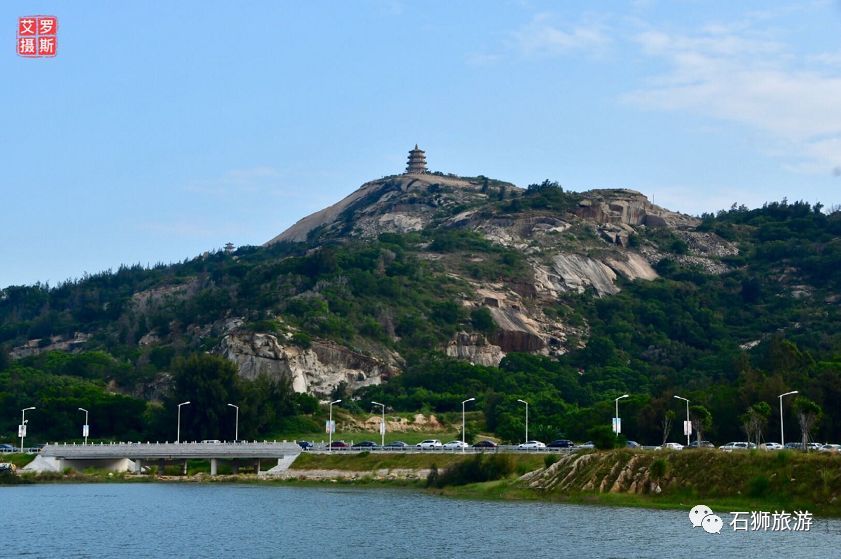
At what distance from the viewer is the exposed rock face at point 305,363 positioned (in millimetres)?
175875

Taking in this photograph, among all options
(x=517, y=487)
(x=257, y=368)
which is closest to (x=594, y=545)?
(x=517, y=487)

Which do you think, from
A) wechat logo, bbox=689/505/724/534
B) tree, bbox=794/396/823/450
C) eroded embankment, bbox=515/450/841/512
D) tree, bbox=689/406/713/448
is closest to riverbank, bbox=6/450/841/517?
eroded embankment, bbox=515/450/841/512

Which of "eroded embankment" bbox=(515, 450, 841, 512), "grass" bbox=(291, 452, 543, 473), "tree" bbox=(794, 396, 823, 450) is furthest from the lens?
"grass" bbox=(291, 452, 543, 473)

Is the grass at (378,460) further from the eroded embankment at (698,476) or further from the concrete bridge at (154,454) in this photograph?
the eroded embankment at (698,476)

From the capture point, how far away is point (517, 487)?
321 feet

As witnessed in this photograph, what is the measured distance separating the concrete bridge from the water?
21395 millimetres

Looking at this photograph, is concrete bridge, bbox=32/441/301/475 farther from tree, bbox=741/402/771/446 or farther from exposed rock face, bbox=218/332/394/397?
tree, bbox=741/402/771/446

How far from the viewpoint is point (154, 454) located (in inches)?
4978

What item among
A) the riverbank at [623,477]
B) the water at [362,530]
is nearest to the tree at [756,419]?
the riverbank at [623,477]

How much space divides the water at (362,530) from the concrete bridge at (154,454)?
70.2 feet

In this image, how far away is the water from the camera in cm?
6644

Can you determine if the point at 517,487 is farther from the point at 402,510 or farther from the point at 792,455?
the point at 792,455

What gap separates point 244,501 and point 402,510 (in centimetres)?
1586

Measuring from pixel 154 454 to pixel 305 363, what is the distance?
182 ft
